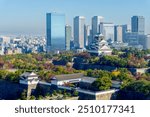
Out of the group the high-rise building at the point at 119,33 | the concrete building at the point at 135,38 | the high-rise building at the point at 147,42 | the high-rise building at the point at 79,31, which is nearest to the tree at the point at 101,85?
the high-rise building at the point at 147,42

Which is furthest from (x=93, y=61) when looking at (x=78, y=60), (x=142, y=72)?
(x=142, y=72)

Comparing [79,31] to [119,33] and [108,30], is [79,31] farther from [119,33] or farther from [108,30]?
[119,33]

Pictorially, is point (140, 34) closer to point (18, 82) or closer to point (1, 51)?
point (1, 51)

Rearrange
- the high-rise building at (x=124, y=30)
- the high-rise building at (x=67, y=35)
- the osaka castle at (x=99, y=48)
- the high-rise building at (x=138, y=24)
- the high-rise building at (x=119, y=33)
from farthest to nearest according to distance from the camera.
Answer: the high-rise building at (x=119, y=33), the high-rise building at (x=124, y=30), the high-rise building at (x=138, y=24), the high-rise building at (x=67, y=35), the osaka castle at (x=99, y=48)

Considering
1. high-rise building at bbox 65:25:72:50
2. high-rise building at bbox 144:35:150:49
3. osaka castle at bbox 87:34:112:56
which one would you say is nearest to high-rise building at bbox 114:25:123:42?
high-rise building at bbox 144:35:150:49

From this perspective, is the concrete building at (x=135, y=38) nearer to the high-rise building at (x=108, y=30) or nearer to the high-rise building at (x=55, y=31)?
the high-rise building at (x=108, y=30)

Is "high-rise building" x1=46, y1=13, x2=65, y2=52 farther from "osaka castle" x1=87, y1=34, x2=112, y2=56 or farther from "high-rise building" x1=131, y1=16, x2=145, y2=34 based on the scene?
"osaka castle" x1=87, y1=34, x2=112, y2=56
